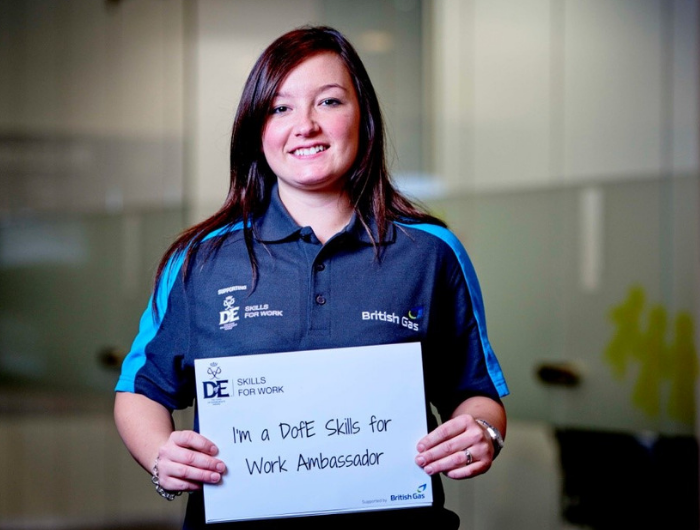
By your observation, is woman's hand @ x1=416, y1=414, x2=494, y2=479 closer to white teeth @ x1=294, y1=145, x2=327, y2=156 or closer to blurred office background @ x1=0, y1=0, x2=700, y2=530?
white teeth @ x1=294, y1=145, x2=327, y2=156

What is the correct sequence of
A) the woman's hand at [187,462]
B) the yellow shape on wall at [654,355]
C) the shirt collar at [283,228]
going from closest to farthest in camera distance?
the woman's hand at [187,462], the shirt collar at [283,228], the yellow shape on wall at [654,355]

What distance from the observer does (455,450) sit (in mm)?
1266

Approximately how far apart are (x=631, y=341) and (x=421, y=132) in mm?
984

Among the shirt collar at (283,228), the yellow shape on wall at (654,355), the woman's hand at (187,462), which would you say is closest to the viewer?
the woman's hand at (187,462)

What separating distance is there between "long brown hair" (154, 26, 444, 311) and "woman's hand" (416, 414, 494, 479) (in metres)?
0.30

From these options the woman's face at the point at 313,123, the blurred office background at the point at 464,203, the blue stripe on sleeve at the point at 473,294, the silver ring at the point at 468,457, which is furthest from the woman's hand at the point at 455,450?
the blurred office background at the point at 464,203

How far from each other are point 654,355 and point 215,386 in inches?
77.7

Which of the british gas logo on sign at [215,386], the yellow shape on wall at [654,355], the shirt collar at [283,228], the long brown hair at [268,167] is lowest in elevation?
the yellow shape on wall at [654,355]

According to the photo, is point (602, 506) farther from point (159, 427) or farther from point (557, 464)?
point (159, 427)

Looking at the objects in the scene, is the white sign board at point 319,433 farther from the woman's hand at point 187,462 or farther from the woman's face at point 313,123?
the woman's face at point 313,123

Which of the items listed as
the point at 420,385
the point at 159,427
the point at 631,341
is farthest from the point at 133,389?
the point at 631,341

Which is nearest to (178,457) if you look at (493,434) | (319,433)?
(319,433)

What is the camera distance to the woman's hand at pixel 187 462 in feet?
4.08

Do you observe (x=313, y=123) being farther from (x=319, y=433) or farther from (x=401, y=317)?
(x=319, y=433)
